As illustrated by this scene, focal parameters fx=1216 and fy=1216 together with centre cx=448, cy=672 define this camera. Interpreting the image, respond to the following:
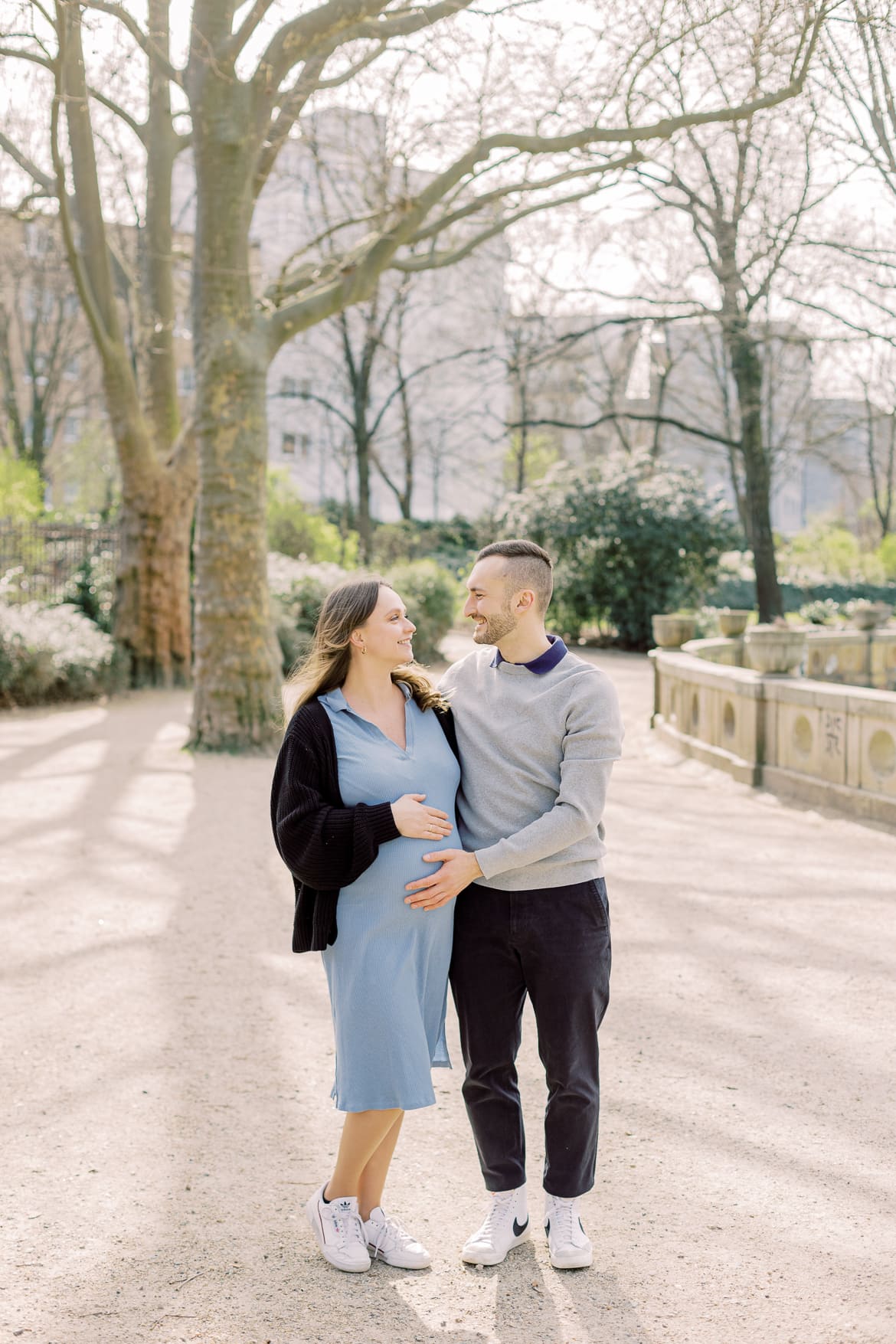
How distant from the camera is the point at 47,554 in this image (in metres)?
20.9

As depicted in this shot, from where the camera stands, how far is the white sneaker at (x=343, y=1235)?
282 cm

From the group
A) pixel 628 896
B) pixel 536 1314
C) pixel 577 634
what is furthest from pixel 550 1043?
pixel 577 634

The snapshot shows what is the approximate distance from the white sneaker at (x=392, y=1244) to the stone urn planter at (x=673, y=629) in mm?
10858

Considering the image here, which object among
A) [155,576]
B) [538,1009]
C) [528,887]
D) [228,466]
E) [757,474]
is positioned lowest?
[538,1009]

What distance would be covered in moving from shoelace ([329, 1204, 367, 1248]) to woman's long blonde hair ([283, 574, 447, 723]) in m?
1.16

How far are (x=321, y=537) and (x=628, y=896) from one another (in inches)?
871

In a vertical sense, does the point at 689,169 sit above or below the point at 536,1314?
above

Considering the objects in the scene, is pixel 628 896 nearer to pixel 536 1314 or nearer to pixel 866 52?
pixel 536 1314

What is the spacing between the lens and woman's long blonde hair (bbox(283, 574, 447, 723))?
9.20ft

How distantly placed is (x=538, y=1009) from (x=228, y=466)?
8601mm

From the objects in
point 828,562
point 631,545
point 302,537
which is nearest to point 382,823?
point 631,545

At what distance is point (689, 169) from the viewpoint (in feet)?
63.5

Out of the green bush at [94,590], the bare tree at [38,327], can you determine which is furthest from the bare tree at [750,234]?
the bare tree at [38,327]

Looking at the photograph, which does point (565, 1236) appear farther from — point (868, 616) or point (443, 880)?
point (868, 616)
